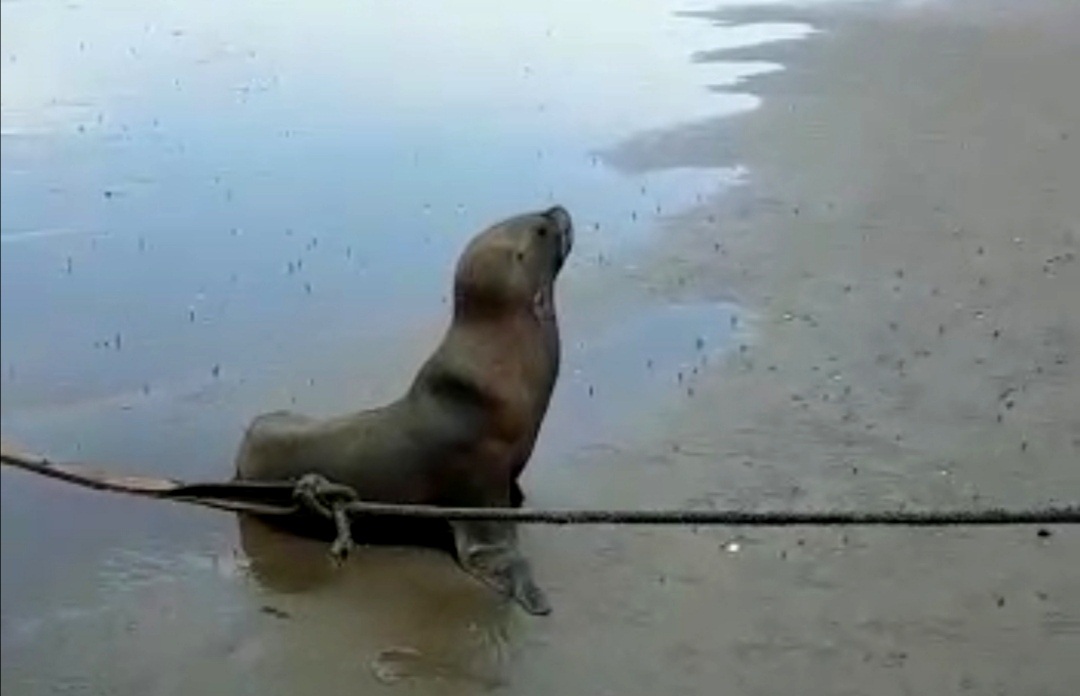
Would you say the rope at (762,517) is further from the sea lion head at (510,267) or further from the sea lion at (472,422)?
the sea lion head at (510,267)

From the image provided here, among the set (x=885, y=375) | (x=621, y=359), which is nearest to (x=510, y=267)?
(x=621, y=359)

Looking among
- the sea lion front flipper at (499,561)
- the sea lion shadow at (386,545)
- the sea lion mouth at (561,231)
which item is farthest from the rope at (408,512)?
the sea lion mouth at (561,231)

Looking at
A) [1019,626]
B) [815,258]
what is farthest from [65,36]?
[1019,626]

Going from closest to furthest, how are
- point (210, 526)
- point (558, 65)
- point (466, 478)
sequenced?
point (466, 478)
point (210, 526)
point (558, 65)

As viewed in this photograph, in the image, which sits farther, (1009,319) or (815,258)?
(815,258)

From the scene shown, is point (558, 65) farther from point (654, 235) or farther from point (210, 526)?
point (210, 526)

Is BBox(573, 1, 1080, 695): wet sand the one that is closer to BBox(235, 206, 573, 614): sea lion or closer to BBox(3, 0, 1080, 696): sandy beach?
BBox(3, 0, 1080, 696): sandy beach

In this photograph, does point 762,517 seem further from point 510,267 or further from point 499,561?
point 510,267

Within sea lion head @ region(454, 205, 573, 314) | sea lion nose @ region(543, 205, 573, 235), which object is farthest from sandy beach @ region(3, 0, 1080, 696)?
sea lion nose @ region(543, 205, 573, 235)

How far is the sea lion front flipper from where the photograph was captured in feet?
15.9

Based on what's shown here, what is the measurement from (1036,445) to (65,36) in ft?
17.7

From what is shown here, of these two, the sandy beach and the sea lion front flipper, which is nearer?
the sandy beach

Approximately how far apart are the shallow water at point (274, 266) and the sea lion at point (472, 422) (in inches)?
7.5

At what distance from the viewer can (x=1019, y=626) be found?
463cm
